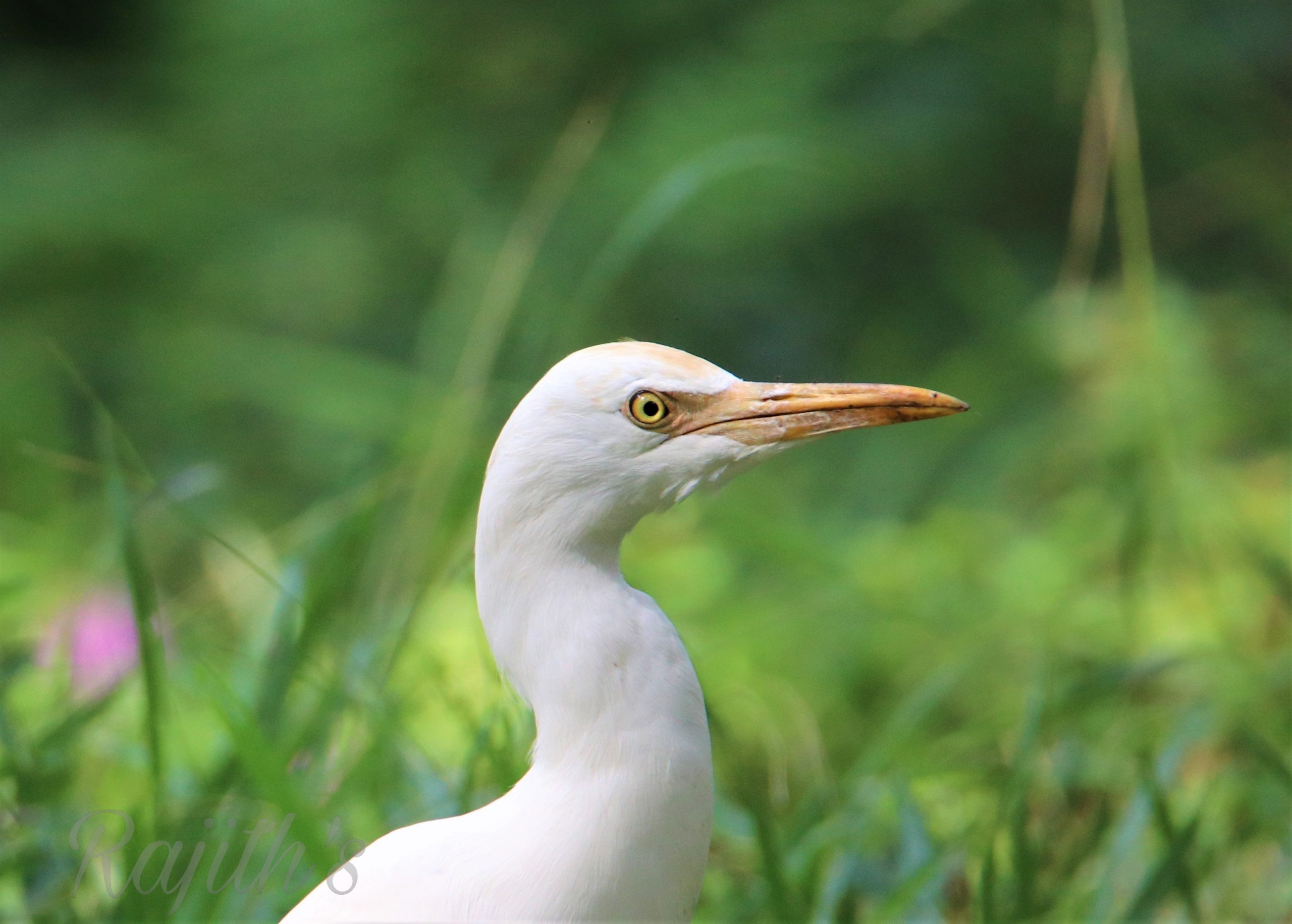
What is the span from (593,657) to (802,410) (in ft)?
0.82

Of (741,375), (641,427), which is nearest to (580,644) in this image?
(641,427)

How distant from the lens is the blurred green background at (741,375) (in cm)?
153

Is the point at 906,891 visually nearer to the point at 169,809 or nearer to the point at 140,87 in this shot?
the point at 169,809

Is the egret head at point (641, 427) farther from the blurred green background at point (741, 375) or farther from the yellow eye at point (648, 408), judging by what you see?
the blurred green background at point (741, 375)

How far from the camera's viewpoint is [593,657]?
3.01ft

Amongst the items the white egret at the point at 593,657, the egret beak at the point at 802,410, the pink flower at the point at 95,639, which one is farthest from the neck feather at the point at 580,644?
the pink flower at the point at 95,639

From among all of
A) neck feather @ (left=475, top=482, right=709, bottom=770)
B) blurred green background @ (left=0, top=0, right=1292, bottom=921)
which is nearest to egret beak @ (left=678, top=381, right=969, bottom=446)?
neck feather @ (left=475, top=482, right=709, bottom=770)

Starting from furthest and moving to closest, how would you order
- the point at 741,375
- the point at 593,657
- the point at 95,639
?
the point at 741,375
the point at 95,639
the point at 593,657

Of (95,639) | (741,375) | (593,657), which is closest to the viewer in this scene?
(593,657)

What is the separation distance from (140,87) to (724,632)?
2.54 metres

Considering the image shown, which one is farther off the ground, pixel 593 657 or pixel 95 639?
pixel 593 657

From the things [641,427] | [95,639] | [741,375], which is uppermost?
[641,427]

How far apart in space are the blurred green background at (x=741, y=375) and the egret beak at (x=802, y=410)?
18.0 inches

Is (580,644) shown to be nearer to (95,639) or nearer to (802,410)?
(802,410)
